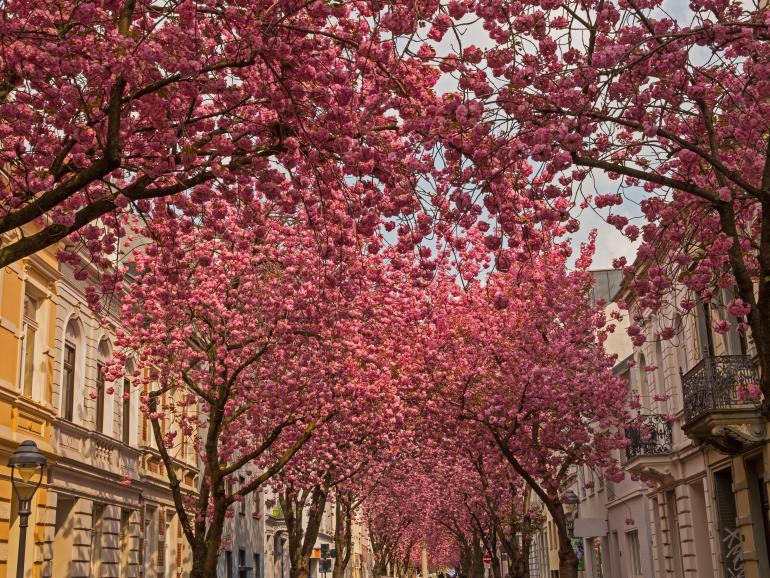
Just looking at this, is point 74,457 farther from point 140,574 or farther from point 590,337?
point 590,337

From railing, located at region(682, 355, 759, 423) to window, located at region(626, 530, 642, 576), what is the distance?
510 inches

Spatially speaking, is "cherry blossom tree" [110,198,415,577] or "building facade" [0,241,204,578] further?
"cherry blossom tree" [110,198,415,577]

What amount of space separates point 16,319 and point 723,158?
12642 mm

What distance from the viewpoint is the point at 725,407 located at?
18781mm

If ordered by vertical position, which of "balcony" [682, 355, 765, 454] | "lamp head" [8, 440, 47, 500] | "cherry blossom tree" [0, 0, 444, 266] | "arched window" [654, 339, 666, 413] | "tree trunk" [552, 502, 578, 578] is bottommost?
"tree trunk" [552, 502, 578, 578]

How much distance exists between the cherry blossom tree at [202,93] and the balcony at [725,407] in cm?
1055

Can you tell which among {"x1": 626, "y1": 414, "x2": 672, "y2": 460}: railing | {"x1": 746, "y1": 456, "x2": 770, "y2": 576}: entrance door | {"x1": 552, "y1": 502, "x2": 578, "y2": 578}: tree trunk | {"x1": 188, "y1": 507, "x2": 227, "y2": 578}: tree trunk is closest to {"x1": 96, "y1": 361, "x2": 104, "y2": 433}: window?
{"x1": 188, "y1": 507, "x2": 227, "y2": 578}: tree trunk

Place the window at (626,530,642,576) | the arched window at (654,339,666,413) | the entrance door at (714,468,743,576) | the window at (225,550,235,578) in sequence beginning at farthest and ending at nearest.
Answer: the window at (225,550,235,578) → the window at (626,530,642,576) → the arched window at (654,339,666,413) → the entrance door at (714,468,743,576)

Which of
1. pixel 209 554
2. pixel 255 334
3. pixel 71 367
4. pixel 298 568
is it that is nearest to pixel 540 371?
pixel 255 334

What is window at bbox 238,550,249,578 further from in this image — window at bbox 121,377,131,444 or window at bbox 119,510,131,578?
window at bbox 121,377,131,444

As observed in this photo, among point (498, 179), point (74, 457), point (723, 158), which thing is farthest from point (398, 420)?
point (498, 179)

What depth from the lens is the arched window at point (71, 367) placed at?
849 inches

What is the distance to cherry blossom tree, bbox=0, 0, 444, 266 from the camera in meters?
8.40

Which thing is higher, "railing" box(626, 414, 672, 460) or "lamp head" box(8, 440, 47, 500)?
"railing" box(626, 414, 672, 460)
